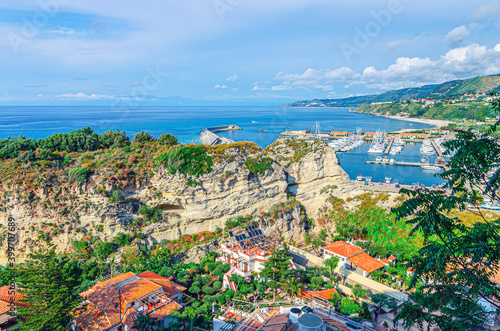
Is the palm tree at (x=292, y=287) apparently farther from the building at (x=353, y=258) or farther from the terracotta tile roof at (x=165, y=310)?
the terracotta tile roof at (x=165, y=310)

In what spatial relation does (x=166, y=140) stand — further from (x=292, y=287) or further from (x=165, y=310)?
(x=292, y=287)

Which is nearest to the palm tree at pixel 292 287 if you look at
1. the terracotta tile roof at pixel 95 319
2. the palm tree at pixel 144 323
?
the palm tree at pixel 144 323

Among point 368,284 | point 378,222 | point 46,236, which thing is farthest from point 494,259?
point 46,236

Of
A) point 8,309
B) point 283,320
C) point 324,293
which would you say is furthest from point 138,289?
point 324,293

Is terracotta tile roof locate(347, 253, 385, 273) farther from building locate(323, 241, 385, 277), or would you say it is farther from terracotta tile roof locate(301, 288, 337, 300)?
terracotta tile roof locate(301, 288, 337, 300)

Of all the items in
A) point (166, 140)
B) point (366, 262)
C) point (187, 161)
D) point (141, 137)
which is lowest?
point (366, 262)

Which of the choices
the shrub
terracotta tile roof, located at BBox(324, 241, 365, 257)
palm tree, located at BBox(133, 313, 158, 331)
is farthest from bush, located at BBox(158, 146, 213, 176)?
palm tree, located at BBox(133, 313, 158, 331)

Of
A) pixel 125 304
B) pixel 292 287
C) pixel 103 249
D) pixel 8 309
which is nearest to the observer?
pixel 8 309
